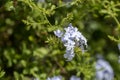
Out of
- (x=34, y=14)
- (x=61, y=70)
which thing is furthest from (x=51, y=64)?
(x=34, y=14)

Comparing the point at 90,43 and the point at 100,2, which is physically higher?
the point at 100,2

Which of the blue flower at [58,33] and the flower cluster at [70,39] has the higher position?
the blue flower at [58,33]

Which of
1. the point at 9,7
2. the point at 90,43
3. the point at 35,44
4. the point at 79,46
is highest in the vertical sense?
the point at 9,7

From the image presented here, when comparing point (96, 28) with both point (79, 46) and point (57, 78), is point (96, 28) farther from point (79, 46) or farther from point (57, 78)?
point (79, 46)

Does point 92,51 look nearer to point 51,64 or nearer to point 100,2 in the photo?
point 51,64

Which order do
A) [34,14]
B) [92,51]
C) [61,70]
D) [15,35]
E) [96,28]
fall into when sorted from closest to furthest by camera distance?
[34,14] < [61,70] < [15,35] < [92,51] < [96,28]

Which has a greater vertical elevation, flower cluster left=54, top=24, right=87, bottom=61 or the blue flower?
the blue flower

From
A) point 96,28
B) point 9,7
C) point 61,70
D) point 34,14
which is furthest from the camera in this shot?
point 96,28

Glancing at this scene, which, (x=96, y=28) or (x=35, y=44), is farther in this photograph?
(x=96, y=28)
